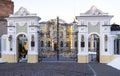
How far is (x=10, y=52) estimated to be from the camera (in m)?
30.0

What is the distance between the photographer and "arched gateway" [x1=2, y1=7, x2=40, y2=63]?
29.7 m

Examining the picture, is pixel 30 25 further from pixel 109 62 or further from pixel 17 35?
pixel 109 62

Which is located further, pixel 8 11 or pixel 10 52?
pixel 8 11

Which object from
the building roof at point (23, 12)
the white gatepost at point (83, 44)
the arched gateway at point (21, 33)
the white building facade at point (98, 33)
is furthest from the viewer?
A: the building roof at point (23, 12)

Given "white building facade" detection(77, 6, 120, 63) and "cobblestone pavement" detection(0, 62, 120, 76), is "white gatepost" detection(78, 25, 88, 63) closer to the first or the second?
"white building facade" detection(77, 6, 120, 63)

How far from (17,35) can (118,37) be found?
969 cm

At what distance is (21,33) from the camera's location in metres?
30.0

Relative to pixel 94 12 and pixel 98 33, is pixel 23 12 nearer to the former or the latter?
pixel 94 12

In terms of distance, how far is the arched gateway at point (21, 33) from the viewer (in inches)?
1169

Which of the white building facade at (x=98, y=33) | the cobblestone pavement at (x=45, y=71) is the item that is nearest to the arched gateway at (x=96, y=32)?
the white building facade at (x=98, y=33)

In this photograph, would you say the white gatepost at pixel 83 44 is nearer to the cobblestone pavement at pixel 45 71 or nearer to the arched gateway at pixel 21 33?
the arched gateway at pixel 21 33

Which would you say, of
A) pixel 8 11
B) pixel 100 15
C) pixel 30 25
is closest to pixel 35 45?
pixel 30 25

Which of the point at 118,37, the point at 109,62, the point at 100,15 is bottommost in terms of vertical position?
the point at 109,62

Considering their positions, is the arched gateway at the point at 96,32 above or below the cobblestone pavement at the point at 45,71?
above
